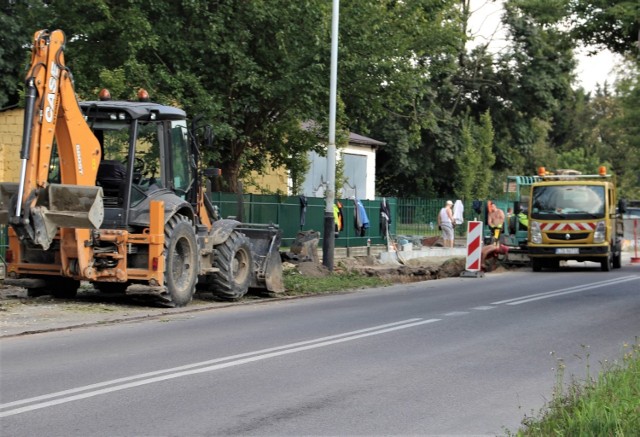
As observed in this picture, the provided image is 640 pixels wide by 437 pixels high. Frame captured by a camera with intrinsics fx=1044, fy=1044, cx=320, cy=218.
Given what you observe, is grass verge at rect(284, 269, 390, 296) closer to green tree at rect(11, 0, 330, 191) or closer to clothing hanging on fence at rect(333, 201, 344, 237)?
green tree at rect(11, 0, 330, 191)

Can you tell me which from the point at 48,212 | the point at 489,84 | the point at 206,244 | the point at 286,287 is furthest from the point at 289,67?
the point at 489,84

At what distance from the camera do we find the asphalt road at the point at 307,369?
742 cm

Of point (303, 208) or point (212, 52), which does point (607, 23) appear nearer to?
point (212, 52)

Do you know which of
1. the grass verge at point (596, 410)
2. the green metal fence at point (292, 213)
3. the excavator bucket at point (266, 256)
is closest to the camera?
the grass verge at point (596, 410)

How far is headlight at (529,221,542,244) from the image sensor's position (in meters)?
28.6

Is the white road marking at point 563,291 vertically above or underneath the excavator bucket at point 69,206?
underneath

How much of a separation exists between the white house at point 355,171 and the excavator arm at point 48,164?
29834 mm

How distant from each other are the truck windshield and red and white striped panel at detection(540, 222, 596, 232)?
0.80 ft

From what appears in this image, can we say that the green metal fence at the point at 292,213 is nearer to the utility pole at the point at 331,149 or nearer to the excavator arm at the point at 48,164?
the utility pole at the point at 331,149

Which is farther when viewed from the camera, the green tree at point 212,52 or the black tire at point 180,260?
the green tree at point 212,52

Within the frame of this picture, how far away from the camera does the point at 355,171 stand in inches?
1874

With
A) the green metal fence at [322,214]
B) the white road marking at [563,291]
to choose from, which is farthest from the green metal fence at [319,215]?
the white road marking at [563,291]

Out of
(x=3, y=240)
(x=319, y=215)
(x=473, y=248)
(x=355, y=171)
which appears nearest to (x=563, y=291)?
(x=473, y=248)

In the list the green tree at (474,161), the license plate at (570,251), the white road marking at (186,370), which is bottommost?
the white road marking at (186,370)
